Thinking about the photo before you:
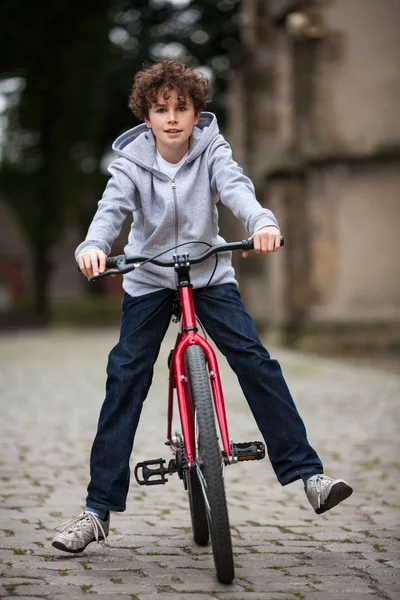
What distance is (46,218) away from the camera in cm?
3466

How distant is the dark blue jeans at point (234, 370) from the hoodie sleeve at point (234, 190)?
323mm

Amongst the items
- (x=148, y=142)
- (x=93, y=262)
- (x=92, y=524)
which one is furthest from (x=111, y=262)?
(x=92, y=524)

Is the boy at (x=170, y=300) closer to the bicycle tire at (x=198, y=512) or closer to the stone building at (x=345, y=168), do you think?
the bicycle tire at (x=198, y=512)

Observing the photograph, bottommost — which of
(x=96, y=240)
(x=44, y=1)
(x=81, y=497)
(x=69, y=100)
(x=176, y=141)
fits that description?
(x=81, y=497)

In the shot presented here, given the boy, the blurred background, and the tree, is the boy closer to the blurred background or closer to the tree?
the blurred background

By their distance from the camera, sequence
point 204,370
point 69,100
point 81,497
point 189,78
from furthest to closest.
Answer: point 69,100, point 81,497, point 189,78, point 204,370

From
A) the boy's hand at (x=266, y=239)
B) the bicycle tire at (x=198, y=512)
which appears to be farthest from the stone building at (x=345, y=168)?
the boy's hand at (x=266, y=239)

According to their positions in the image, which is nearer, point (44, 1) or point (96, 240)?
point (96, 240)

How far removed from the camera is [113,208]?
3883 mm

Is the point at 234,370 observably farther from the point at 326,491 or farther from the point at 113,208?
the point at 113,208

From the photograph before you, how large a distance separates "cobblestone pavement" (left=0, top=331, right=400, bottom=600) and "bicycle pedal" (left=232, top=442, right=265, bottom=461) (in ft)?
1.32

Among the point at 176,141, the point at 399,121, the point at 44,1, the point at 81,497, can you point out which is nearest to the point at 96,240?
the point at 176,141

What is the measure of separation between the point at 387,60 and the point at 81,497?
1360 centimetres

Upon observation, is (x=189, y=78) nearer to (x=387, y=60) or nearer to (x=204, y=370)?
(x=204, y=370)
